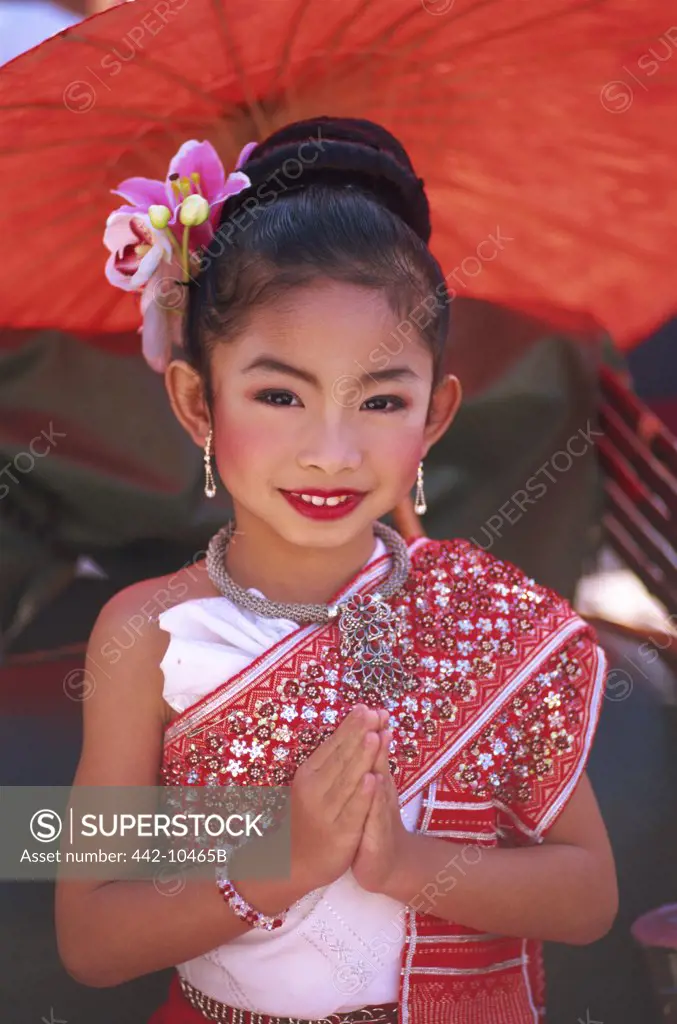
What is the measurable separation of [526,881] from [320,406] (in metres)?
0.70

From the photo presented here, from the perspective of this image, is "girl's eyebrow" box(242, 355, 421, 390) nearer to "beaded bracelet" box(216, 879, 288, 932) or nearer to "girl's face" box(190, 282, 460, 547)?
"girl's face" box(190, 282, 460, 547)

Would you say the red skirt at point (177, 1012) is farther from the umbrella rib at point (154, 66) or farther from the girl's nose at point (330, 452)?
the umbrella rib at point (154, 66)

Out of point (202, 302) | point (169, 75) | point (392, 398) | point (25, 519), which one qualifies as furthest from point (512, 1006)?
point (169, 75)

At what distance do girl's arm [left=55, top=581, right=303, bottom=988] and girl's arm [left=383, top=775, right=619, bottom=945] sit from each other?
175 millimetres

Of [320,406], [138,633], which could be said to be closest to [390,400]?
[320,406]

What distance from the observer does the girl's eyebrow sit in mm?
1423

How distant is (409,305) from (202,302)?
290 millimetres

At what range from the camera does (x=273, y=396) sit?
1456mm

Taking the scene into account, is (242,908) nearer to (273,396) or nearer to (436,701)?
(436,701)

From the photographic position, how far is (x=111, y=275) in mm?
1567

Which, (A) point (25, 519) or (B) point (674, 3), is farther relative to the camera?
(A) point (25, 519)

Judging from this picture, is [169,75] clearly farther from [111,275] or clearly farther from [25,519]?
[25,519]

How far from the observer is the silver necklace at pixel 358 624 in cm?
151

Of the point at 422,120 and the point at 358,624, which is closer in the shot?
the point at 358,624
